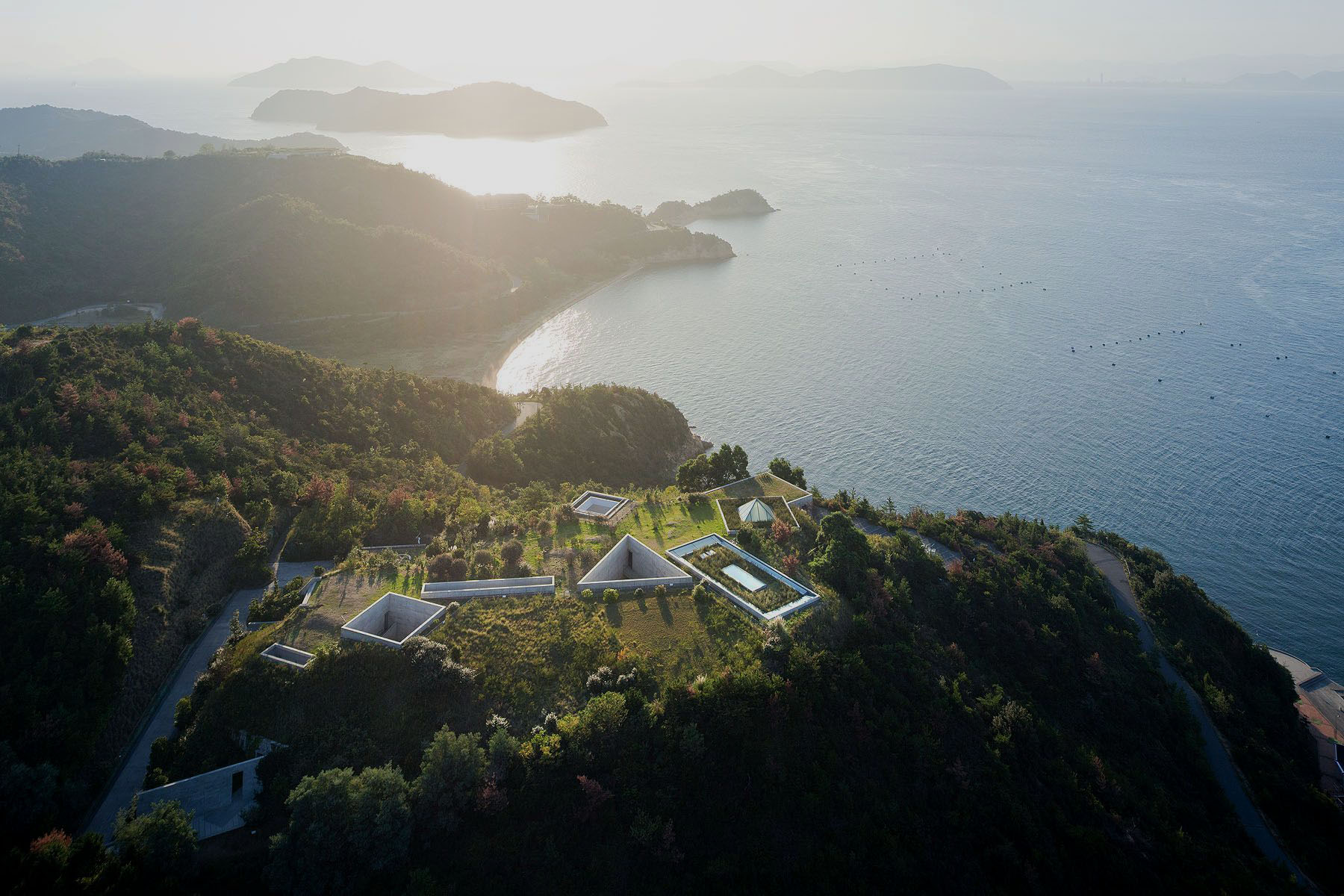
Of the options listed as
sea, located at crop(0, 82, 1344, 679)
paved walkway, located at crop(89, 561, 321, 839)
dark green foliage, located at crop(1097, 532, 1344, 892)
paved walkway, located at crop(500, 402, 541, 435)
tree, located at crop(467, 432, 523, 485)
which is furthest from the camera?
paved walkway, located at crop(500, 402, 541, 435)

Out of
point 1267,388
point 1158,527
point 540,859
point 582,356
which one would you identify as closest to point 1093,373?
point 1267,388

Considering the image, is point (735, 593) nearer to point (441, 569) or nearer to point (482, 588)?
point (482, 588)

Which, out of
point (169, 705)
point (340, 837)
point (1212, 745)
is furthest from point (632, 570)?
point (1212, 745)

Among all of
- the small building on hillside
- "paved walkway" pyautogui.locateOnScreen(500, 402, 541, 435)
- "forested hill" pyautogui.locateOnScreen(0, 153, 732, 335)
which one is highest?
"forested hill" pyautogui.locateOnScreen(0, 153, 732, 335)

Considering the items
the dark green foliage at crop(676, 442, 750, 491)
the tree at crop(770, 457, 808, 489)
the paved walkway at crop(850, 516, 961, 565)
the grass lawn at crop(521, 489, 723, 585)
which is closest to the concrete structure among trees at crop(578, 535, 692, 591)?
the grass lawn at crop(521, 489, 723, 585)

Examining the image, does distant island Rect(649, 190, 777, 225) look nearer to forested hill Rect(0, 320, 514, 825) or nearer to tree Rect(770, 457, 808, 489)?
forested hill Rect(0, 320, 514, 825)

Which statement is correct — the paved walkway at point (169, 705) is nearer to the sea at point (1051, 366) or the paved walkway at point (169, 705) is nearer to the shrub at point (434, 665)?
the shrub at point (434, 665)
